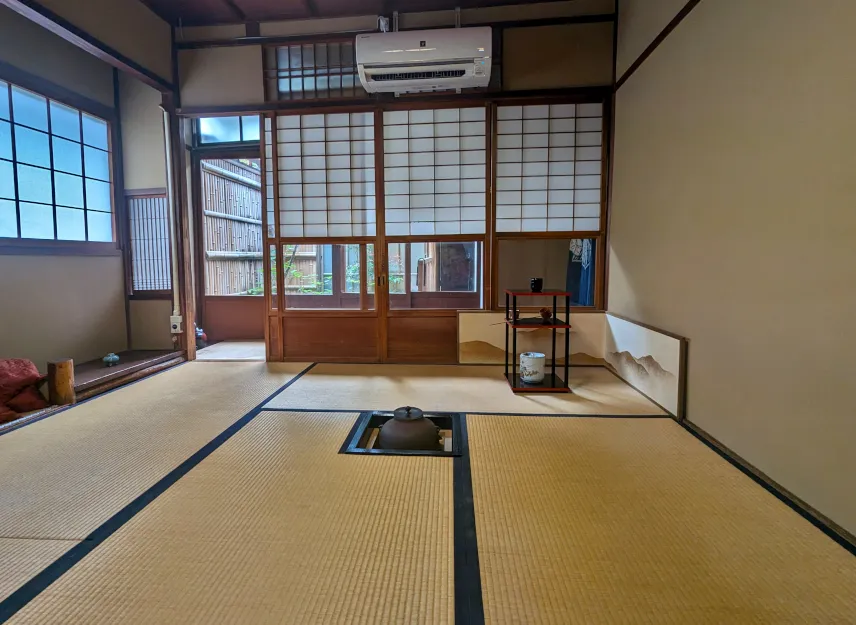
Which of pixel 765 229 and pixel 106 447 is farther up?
pixel 765 229

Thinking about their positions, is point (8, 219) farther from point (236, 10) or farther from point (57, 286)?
point (236, 10)

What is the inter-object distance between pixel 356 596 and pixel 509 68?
4306 mm

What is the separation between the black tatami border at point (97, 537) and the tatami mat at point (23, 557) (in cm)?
A: 3

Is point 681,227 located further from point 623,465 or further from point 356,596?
point 356,596

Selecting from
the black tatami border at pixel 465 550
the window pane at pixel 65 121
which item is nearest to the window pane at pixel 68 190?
the window pane at pixel 65 121

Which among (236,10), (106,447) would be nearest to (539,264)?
(236,10)

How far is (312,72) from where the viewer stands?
434cm

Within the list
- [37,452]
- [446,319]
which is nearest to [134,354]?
[37,452]

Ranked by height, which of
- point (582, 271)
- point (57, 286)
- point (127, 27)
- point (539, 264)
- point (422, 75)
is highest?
point (127, 27)

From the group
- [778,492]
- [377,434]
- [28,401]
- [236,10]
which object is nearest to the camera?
[778,492]

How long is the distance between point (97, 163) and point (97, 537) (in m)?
4.39

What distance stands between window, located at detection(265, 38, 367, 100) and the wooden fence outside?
1.88 meters

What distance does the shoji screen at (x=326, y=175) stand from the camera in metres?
4.41

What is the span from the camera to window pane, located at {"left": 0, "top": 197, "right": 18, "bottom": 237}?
3.64 m
